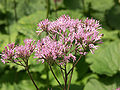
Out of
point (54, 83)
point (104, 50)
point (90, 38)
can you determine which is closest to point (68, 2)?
point (104, 50)

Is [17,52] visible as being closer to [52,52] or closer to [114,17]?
[52,52]

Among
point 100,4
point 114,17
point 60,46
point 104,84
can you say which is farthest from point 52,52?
point 100,4

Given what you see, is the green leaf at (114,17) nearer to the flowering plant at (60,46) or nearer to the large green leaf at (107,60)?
the large green leaf at (107,60)

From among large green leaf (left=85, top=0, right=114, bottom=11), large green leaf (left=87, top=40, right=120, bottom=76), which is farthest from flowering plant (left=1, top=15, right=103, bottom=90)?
large green leaf (left=85, top=0, right=114, bottom=11)

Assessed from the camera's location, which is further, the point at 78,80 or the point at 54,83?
the point at 78,80

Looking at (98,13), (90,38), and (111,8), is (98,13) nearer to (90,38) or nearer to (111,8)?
(111,8)

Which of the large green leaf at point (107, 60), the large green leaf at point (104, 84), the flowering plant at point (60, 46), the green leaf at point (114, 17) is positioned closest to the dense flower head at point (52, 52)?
the flowering plant at point (60, 46)
